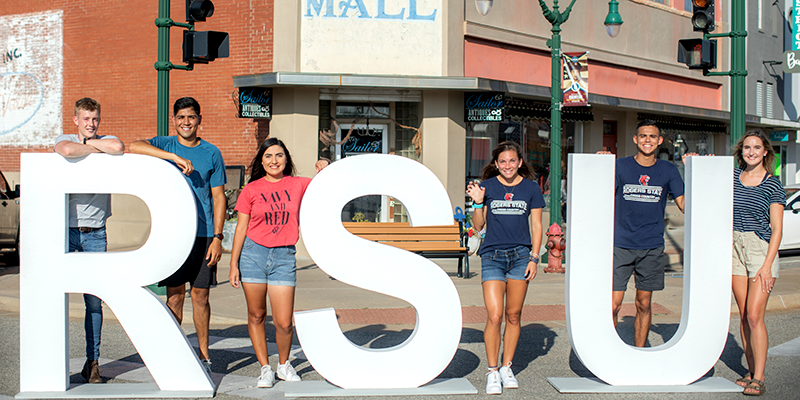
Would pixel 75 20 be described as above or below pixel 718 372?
above

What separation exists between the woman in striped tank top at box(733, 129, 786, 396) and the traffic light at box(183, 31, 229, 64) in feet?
19.7

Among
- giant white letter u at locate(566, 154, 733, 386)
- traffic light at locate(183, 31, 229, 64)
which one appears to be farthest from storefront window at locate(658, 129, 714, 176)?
giant white letter u at locate(566, 154, 733, 386)

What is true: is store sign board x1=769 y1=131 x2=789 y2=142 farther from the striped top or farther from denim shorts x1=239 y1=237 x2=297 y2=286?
denim shorts x1=239 y1=237 x2=297 y2=286

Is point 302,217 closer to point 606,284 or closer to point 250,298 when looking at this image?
point 250,298

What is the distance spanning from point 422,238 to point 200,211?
5607mm

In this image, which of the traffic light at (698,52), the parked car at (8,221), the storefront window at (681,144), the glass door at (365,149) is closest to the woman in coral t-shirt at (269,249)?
the traffic light at (698,52)

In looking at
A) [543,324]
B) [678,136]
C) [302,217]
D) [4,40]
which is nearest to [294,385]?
[302,217]

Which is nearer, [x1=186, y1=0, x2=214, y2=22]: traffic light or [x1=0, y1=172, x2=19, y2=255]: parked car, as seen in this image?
[x1=186, y1=0, x2=214, y2=22]: traffic light

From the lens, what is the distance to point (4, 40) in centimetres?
1747

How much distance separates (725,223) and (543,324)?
2648 millimetres

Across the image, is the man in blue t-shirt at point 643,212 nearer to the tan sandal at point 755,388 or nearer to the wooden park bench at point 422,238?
the tan sandal at point 755,388

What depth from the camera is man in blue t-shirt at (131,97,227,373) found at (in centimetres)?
512

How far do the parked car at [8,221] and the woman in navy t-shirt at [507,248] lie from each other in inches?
359

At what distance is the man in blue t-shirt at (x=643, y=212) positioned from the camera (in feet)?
17.5
